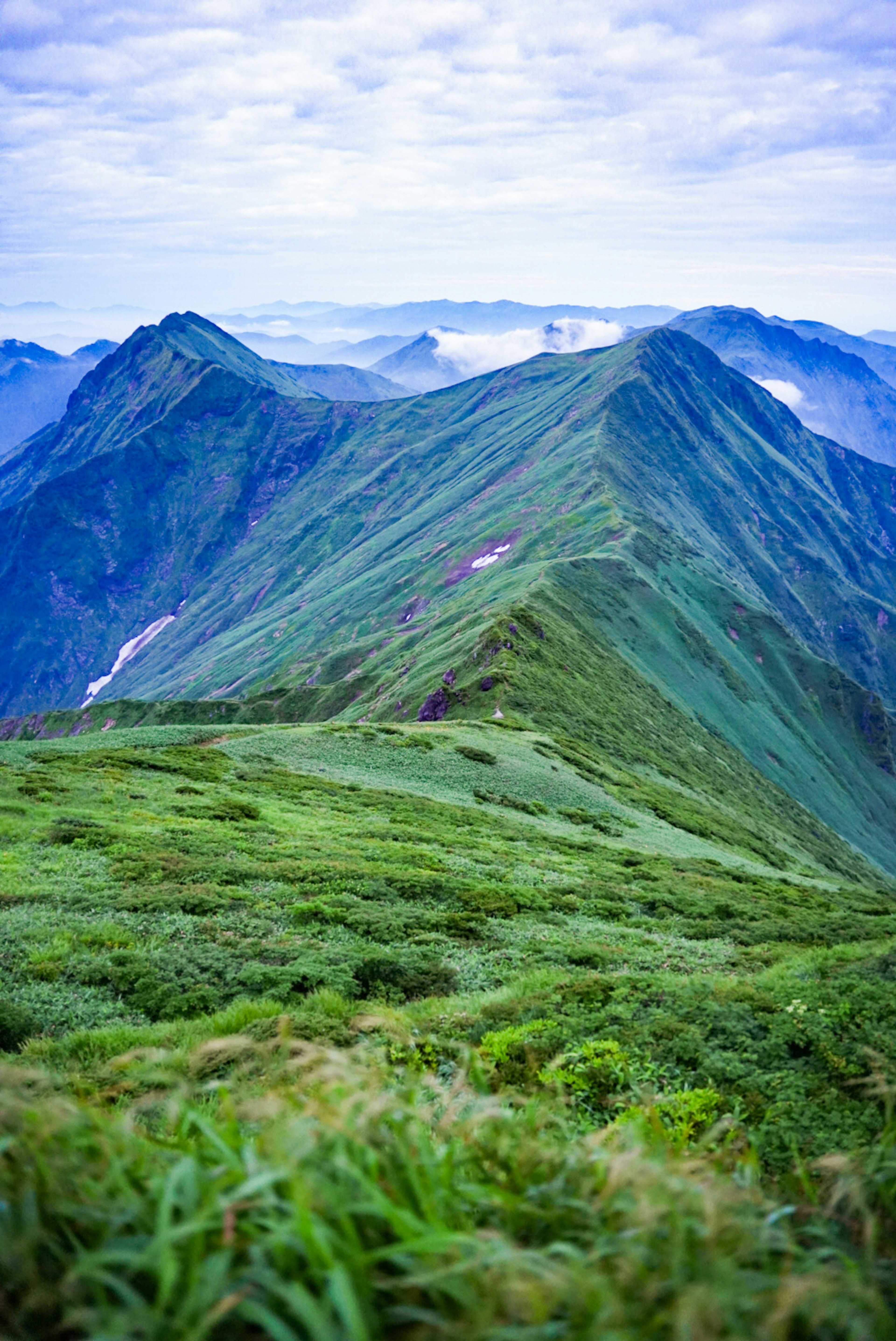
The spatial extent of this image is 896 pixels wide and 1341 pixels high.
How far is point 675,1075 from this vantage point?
37.1 ft

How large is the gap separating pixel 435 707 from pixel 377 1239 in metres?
81.1

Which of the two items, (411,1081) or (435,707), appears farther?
(435,707)

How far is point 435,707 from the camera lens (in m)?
84.7

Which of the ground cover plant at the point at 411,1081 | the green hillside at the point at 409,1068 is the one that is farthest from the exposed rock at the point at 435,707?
the ground cover plant at the point at 411,1081

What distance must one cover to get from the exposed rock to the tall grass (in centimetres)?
7791

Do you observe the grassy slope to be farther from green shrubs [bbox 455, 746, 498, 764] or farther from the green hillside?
green shrubs [bbox 455, 746, 498, 764]

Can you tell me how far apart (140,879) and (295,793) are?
19.0m

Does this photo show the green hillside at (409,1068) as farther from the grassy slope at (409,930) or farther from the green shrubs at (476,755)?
the green shrubs at (476,755)

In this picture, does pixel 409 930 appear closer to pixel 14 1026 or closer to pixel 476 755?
pixel 14 1026

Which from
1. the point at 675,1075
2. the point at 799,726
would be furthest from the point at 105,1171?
the point at 799,726

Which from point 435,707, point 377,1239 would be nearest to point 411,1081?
point 377,1239

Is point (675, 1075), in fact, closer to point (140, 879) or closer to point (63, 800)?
point (140, 879)

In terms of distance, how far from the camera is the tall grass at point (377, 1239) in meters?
3.11

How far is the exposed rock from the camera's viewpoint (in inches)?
3285
